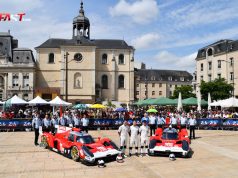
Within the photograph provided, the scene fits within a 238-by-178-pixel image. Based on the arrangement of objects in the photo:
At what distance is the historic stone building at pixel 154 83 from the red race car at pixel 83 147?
299 ft

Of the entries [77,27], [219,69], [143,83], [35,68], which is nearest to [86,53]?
[77,27]

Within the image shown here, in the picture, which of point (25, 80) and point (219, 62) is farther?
point (25, 80)

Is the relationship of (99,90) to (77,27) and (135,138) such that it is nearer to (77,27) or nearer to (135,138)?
(77,27)

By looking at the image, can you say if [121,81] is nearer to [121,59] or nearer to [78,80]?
[121,59]

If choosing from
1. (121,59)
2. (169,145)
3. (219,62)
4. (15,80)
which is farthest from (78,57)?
(169,145)

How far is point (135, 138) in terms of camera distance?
53.0 ft

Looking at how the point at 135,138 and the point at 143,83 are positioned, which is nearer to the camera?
the point at 135,138

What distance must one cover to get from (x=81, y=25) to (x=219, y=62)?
2743 centimetres

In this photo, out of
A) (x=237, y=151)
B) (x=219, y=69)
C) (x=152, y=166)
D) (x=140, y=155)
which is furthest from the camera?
(x=219, y=69)

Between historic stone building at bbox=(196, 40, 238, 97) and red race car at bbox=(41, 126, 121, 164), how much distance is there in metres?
46.8

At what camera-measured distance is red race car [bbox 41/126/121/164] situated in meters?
13.9

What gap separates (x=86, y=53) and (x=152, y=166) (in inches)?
2196

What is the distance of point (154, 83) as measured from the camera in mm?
111438

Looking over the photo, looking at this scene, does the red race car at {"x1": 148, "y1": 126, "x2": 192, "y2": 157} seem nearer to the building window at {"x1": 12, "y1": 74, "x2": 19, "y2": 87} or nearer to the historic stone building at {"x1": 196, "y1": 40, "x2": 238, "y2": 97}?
the historic stone building at {"x1": 196, "y1": 40, "x2": 238, "y2": 97}
